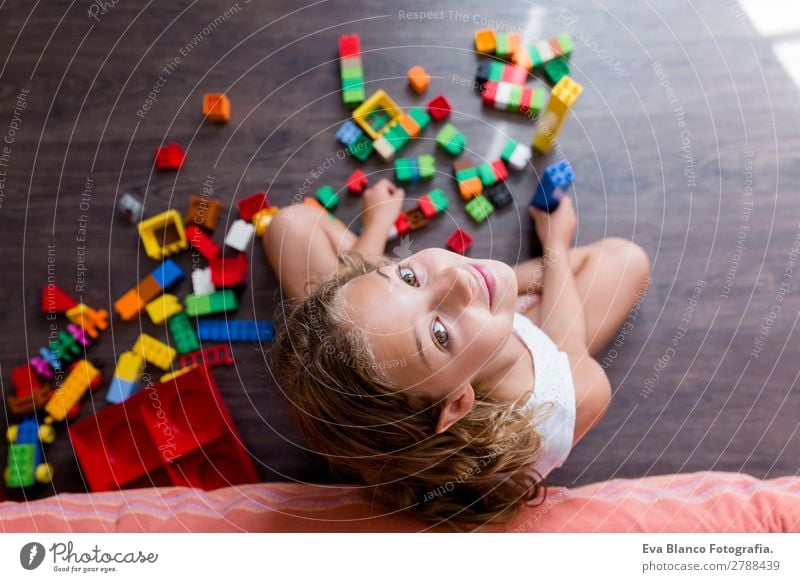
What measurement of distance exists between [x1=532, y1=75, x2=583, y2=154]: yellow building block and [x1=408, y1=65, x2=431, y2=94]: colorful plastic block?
0.49 ft

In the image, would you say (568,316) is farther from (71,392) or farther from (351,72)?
(71,392)

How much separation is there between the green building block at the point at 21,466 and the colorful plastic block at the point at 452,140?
0.62 m

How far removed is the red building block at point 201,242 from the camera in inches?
29.8

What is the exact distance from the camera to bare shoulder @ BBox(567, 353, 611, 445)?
682mm

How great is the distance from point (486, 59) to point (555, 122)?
0.41 ft

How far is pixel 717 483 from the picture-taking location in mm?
677

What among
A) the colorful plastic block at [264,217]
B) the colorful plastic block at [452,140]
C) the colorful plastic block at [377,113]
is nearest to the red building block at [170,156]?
the colorful plastic block at [264,217]

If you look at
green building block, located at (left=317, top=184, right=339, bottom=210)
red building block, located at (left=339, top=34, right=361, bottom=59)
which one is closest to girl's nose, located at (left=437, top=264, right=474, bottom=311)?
green building block, located at (left=317, top=184, right=339, bottom=210)

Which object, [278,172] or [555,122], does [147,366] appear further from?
[555,122]

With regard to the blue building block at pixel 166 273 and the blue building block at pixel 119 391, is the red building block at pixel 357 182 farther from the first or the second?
the blue building block at pixel 119 391

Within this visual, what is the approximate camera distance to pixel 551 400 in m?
0.66

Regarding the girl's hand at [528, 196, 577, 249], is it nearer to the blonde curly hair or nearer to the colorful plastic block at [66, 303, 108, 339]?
the blonde curly hair
